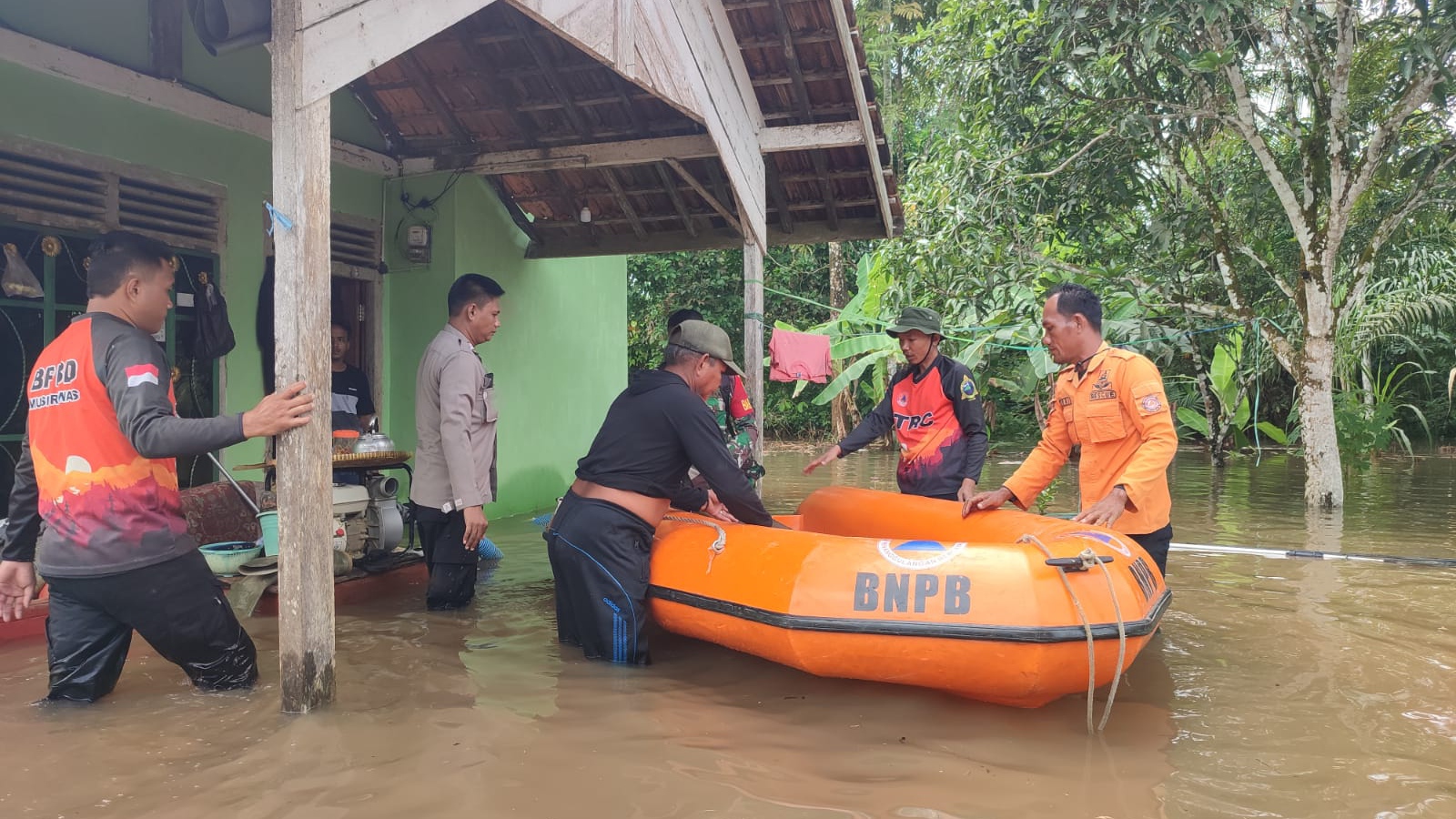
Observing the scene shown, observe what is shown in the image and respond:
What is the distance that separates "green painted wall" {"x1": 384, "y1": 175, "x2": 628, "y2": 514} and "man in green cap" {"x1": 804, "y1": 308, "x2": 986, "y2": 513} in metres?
3.72

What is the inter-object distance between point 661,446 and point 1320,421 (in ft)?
23.8

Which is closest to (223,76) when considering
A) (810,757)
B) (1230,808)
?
(810,757)

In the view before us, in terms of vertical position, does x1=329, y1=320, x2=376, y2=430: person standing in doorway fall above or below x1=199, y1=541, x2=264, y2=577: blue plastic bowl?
above

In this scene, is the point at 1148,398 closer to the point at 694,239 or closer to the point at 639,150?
the point at 639,150

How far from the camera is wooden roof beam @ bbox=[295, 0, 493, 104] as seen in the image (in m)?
2.88

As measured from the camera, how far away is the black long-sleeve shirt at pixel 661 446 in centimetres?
363

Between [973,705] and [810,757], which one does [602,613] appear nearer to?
[810,757]

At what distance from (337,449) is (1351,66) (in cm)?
834

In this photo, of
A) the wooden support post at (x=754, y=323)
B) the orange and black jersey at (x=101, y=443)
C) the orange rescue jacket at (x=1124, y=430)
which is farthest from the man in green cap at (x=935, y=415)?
the orange and black jersey at (x=101, y=443)

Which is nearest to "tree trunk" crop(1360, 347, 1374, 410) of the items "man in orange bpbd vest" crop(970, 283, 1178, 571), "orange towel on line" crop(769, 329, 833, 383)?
"orange towel on line" crop(769, 329, 833, 383)

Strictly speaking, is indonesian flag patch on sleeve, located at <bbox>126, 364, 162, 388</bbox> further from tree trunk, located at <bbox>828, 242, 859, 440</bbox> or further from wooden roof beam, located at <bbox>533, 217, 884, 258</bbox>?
tree trunk, located at <bbox>828, 242, 859, 440</bbox>

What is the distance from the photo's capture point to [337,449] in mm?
4770

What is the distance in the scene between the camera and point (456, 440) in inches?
162

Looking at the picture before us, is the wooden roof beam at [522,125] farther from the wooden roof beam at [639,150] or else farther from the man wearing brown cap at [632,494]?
the man wearing brown cap at [632,494]
